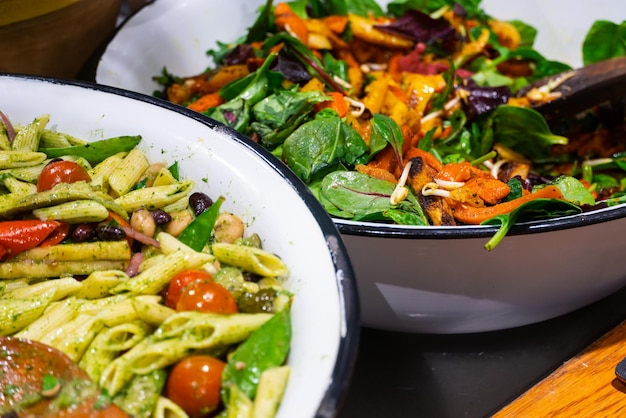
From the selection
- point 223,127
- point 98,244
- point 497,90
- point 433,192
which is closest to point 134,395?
point 98,244

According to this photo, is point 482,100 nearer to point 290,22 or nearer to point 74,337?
point 290,22

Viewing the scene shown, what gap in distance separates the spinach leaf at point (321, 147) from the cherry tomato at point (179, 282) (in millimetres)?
449

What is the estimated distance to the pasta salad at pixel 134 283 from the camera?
0.73 m

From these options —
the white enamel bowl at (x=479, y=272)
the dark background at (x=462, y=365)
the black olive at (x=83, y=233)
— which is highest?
the black olive at (x=83, y=233)

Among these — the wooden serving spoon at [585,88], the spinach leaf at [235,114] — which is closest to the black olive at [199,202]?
the spinach leaf at [235,114]

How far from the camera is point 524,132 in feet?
5.18

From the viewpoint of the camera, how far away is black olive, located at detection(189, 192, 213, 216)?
972mm

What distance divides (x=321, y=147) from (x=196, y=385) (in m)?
0.64

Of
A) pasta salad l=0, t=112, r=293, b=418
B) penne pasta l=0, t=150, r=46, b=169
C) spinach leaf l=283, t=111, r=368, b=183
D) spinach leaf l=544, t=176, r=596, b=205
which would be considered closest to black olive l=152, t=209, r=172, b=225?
pasta salad l=0, t=112, r=293, b=418

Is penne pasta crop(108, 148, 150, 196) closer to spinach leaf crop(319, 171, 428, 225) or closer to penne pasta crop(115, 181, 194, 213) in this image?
penne pasta crop(115, 181, 194, 213)

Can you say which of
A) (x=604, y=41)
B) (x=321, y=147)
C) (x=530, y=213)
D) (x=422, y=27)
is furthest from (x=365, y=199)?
(x=604, y=41)

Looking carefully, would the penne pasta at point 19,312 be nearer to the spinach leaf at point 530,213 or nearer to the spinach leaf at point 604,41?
the spinach leaf at point 530,213

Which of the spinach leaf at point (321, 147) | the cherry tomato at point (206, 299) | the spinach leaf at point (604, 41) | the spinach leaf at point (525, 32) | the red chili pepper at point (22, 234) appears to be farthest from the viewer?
the spinach leaf at point (525, 32)

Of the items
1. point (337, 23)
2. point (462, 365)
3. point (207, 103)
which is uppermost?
point (337, 23)
